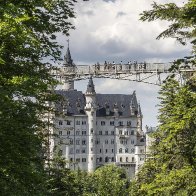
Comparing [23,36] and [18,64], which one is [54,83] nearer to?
[18,64]

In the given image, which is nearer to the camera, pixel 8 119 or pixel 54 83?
pixel 8 119

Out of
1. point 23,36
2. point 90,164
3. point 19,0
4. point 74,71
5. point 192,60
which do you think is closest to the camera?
point 192,60

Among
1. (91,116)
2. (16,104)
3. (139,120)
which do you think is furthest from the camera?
(139,120)

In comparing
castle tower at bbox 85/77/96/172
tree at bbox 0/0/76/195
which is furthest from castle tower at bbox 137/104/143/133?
tree at bbox 0/0/76/195

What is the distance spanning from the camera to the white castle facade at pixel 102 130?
136000 millimetres

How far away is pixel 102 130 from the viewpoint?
14138 centimetres

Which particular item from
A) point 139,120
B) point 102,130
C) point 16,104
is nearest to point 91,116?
point 102,130

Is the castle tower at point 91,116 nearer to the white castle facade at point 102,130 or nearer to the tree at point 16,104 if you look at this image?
the white castle facade at point 102,130

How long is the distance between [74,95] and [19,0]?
4911 inches

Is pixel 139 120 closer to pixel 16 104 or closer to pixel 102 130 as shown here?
pixel 102 130

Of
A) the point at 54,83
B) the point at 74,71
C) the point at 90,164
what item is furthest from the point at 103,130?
the point at 54,83

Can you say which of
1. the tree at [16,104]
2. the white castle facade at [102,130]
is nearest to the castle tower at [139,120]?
the white castle facade at [102,130]

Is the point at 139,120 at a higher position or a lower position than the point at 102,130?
higher

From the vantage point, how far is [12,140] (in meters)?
12.3
